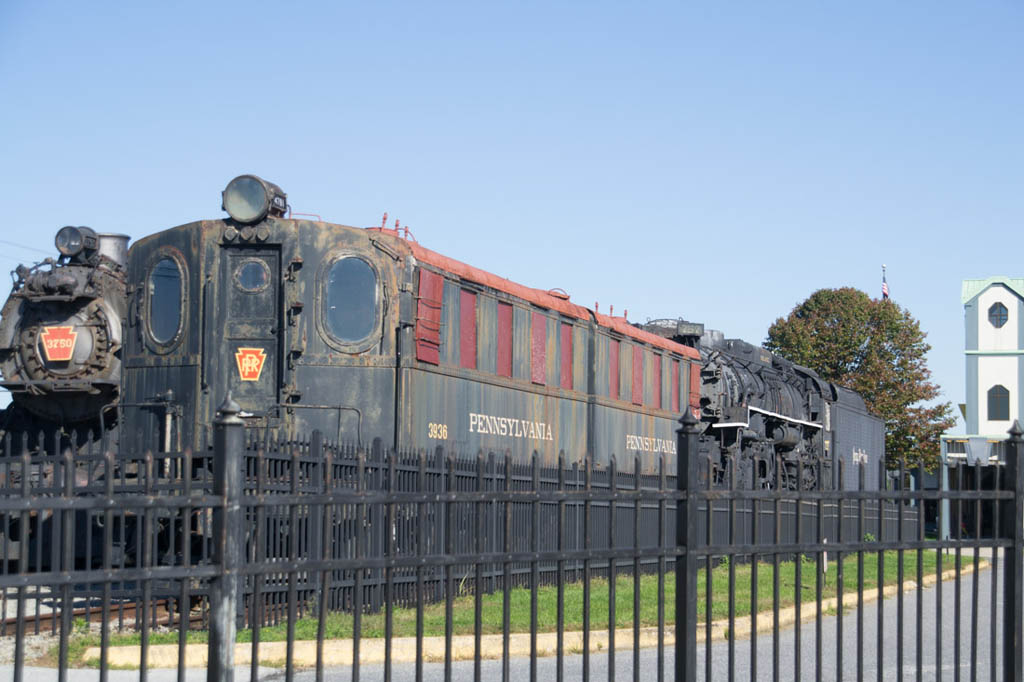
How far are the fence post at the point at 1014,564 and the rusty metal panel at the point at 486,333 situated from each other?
831 centimetres

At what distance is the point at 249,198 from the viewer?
43.3 feet

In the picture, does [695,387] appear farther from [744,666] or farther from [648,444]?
[744,666]

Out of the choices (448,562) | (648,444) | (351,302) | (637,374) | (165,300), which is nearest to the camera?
(448,562)

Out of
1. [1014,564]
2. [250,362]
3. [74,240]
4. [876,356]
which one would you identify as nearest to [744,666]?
[1014,564]

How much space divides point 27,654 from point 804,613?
325 inches

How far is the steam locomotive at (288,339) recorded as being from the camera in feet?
42.2

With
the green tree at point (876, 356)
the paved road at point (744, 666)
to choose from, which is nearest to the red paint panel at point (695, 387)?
the paved road at point (744, 666)

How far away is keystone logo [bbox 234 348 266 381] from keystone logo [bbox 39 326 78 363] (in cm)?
355

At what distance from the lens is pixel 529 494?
535 centimetres

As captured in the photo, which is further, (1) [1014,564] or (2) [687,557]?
(1) [1014,564]

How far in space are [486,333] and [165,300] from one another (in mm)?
3745

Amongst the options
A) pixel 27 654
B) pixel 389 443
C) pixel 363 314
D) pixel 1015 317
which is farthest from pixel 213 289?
pixel 1015 317

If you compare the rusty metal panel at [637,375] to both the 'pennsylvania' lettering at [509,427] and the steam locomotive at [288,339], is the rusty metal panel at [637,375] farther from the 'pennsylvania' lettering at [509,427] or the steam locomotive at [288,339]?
the 'pennsylvania' lettering at [509,427]

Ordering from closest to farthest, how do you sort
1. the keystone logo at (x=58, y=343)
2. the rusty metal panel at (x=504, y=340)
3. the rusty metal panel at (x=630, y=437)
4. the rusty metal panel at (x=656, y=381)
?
1. the rusty metal panel at (x=504, y=340)
2. the keystone logo at (x=58, y=343)
3. the rusty metal panel at (x=630, y=437)
4. the rusty metal panel at (x=656, y=381)
